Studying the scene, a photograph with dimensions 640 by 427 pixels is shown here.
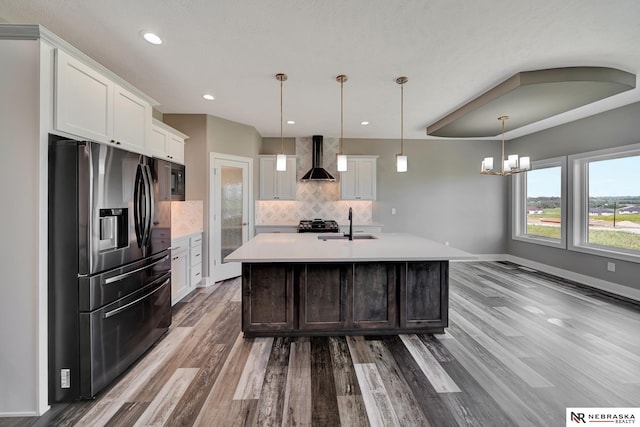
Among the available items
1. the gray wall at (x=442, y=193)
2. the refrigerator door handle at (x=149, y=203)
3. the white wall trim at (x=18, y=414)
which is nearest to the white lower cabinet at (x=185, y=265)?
the refrigerator door handle at (x=149, y=203)

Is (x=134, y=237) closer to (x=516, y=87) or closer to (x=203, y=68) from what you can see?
(x=203, y=68)

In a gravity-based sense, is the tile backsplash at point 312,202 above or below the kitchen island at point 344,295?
above

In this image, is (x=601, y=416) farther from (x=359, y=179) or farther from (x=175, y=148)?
(x=175, y=148)

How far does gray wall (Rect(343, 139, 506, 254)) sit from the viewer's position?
584cm

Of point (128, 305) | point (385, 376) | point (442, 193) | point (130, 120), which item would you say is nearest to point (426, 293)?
point (385, 376)

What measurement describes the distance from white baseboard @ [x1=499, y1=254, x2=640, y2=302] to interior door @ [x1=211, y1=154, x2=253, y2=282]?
5.61 metres

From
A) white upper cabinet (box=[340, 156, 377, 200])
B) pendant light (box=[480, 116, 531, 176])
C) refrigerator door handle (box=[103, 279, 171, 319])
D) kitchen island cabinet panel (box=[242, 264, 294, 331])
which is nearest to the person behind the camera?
refrigerator door handle (box=[103, 279, 171, 319])

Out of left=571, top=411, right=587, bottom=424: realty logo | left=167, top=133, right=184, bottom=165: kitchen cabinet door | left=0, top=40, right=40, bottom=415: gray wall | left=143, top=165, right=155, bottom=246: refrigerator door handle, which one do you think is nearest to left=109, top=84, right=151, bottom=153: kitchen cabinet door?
left=143, top=165, right=155, bottom=246: refrigerator door handle

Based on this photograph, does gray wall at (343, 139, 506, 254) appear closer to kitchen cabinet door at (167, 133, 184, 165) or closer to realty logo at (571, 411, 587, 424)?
kitchen cabinet door at (167, 133, 184, 165)

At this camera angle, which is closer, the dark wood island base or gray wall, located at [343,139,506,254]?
the dark wood island base

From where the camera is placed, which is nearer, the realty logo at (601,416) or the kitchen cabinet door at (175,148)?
the realty logo at (601,416)

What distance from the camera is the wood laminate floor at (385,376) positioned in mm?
1667

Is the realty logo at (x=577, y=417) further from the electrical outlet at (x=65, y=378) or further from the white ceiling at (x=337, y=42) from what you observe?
the electrical outlet at (x=65, y=378)

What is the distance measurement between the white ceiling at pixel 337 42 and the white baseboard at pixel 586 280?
2.62 m
